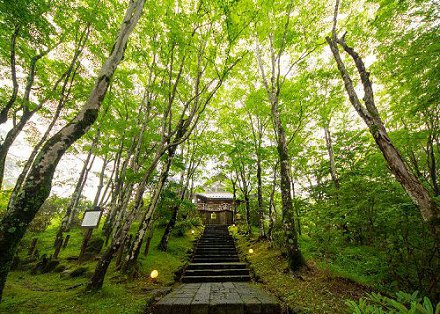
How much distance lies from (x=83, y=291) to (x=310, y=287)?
5.67 m

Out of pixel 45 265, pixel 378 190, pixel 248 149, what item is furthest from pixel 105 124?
pixel 378 190

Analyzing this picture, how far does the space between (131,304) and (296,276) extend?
4460 mm

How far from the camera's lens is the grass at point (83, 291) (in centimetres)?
396

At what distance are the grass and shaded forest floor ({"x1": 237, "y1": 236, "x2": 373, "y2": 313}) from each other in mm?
3165

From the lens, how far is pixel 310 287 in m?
4.90

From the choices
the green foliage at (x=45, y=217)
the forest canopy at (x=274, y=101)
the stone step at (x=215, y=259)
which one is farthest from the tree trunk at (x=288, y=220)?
the green foliage at (x=45, y=217)

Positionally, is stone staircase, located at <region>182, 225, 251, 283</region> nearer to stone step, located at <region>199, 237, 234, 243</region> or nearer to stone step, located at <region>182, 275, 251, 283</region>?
stone step, located at <region>182, 275, 251, 283</region>

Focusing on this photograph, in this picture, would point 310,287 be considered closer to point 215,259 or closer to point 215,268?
point 215,268

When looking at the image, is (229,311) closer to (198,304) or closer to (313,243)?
(198,304)

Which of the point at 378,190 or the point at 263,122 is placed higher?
the point at 263,122

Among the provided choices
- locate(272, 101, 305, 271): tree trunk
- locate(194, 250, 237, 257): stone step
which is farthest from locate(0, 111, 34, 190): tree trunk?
locate(272, 101, 305, 271): tree trunk

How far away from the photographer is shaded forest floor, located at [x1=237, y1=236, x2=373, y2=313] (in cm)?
396

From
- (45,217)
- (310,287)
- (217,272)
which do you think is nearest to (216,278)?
(217,272)

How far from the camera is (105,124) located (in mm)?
10227
